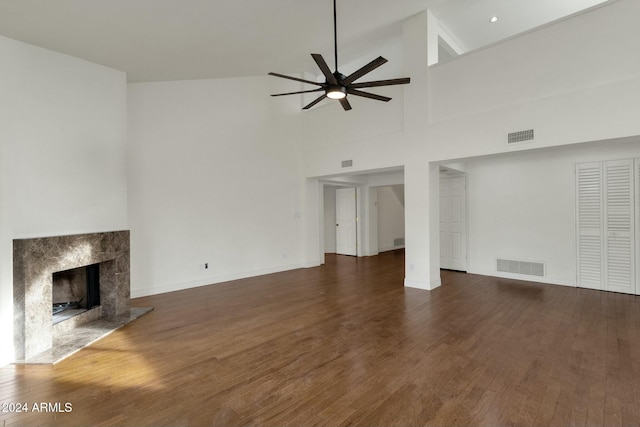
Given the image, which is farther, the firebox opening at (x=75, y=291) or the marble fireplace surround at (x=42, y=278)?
the firebox opening at (x=75, y=291)

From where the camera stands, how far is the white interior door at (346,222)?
9492 mm

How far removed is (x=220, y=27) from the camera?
379 cm

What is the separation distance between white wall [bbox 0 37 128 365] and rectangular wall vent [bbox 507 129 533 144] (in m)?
5.53

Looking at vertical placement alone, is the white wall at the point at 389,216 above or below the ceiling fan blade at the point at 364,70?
below

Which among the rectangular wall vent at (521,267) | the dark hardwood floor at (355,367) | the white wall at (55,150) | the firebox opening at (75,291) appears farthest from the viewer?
the rectangular wall vent at (521,267)

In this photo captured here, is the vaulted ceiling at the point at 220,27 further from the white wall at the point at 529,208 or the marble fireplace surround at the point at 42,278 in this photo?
the white wall at the point at 529,208

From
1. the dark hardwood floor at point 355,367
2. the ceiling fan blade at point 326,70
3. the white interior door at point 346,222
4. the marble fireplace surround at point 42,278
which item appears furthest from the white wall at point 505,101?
the marble fireplace surround at point 42,278

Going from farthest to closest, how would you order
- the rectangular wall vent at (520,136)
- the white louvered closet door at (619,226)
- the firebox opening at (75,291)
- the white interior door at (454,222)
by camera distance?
1. the white interior door at (454,222)
2. the white louvered closet door at (619,226)
3. the rectangular wall vent at (520,136)
4. the firebox opening at (75,291)

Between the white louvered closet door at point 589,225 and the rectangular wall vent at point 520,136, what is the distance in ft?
6.99

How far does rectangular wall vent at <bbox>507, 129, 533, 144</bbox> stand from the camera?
163 inches

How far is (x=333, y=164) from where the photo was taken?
6793 millimetres

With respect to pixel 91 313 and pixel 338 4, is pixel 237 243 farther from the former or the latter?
pixel 338 4

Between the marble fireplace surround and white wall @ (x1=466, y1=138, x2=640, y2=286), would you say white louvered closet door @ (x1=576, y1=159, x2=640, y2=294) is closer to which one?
white wall @ (x1=466, y1=138, x2=640, y2=286)

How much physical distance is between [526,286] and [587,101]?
3326 mm
